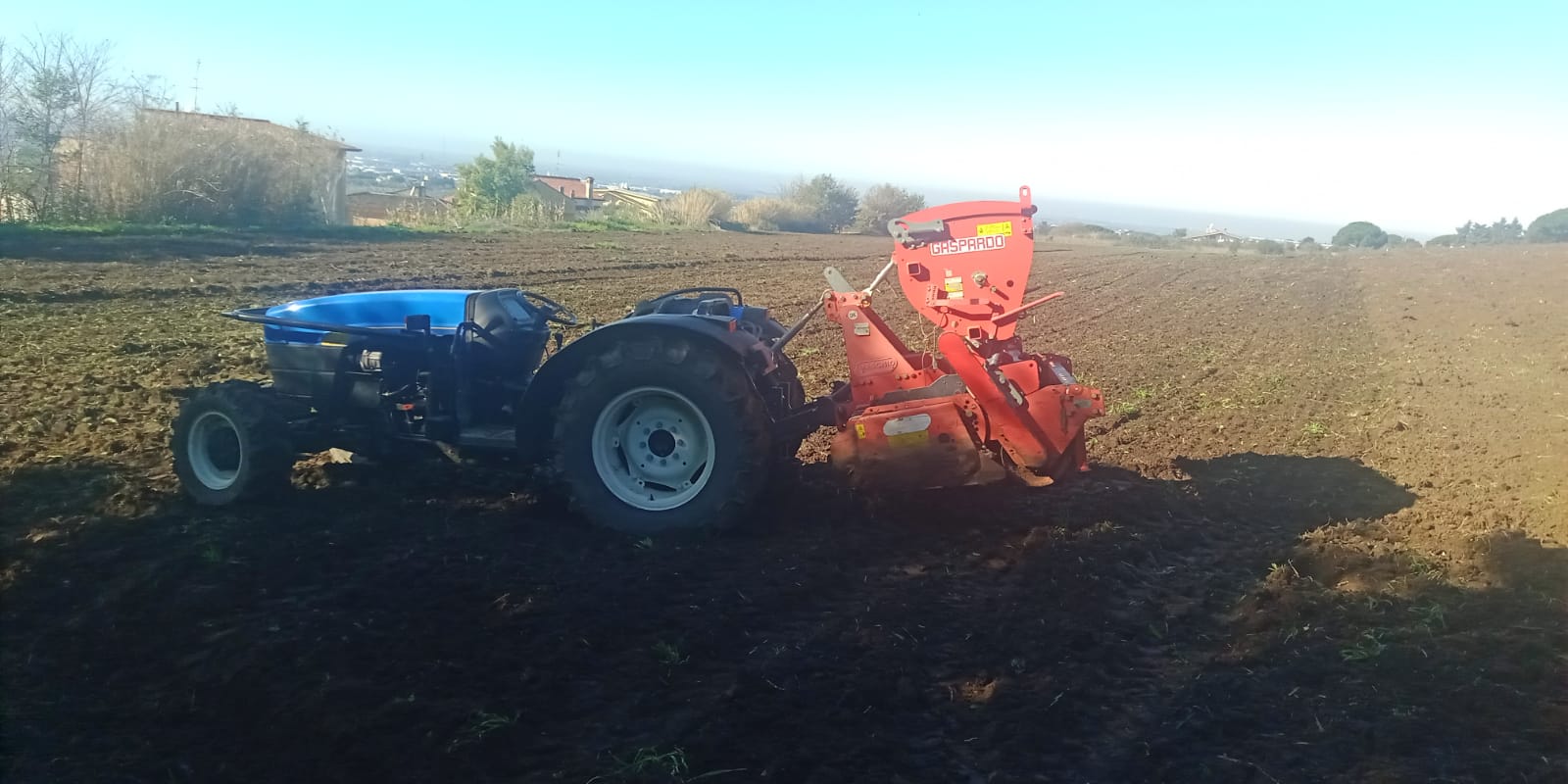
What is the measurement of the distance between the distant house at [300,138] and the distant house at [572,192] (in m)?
11.5

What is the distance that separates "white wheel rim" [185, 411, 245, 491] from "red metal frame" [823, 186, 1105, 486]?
10.7 ft

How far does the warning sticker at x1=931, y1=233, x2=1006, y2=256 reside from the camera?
228 inches

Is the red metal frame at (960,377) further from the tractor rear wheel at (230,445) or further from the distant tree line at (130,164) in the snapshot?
the distant tree line at (130,164)

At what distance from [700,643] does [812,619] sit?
520 millimetres

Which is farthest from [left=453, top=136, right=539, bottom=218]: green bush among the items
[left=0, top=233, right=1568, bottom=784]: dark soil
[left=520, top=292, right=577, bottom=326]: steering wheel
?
[left=520, top=292, right=577, bottom=326]: steering wheel

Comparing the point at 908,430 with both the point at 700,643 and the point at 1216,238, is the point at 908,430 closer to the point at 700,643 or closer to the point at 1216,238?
the point at 700,643

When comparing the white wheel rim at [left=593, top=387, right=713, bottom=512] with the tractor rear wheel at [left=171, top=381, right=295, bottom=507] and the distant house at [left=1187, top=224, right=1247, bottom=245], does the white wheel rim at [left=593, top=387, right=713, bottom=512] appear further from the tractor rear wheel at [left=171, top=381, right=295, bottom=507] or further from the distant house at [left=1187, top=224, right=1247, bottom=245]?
the distant house at [left=1187, top=224, right=1247, bottom=245]

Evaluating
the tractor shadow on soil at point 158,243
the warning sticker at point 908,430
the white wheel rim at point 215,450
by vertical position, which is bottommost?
the white wheel rim at point 215,450

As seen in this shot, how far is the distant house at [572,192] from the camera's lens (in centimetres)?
4600

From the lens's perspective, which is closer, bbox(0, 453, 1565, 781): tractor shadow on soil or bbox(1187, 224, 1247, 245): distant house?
bbox(0, 453, 1565, 781): tractor shadow on soil

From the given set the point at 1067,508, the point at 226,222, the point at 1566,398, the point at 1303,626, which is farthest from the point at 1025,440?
the point at 226,222

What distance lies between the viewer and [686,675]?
12.3 ft

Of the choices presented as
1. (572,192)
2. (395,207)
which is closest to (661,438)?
(395,207)

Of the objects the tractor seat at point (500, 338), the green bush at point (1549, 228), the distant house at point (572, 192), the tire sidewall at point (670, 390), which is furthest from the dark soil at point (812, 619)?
the green bush at point (1549, 228)
